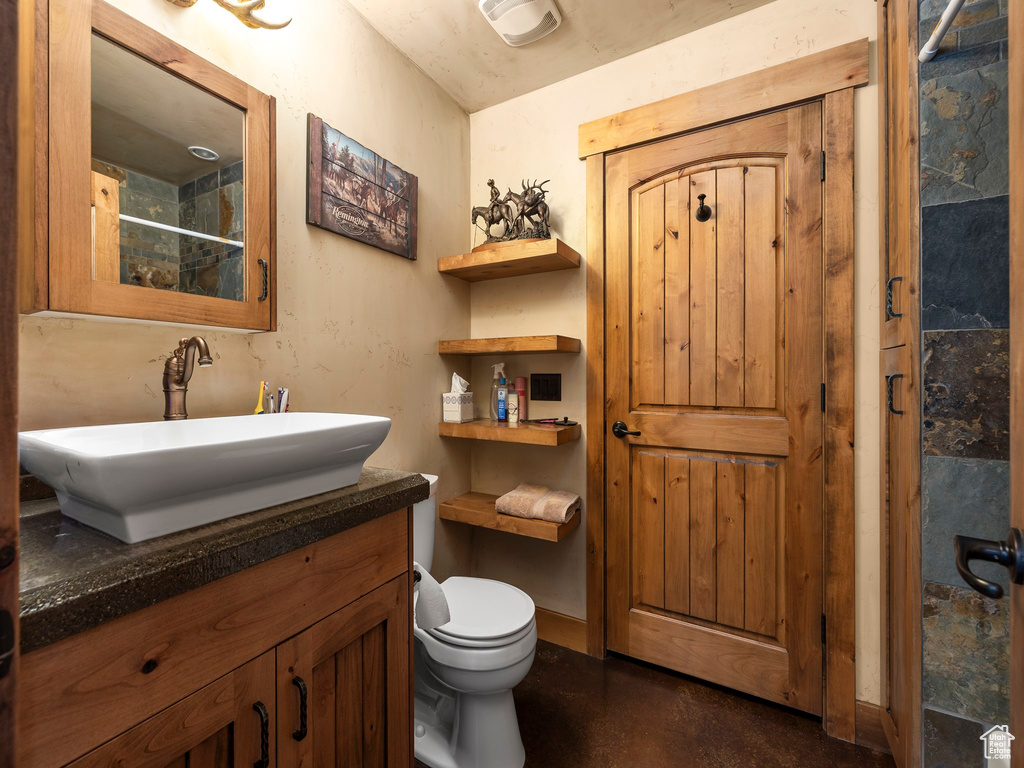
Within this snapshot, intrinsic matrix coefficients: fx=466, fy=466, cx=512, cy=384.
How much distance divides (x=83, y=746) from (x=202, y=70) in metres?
1.35

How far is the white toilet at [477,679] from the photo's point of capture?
1311 millimetres

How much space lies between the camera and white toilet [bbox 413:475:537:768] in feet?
4.30

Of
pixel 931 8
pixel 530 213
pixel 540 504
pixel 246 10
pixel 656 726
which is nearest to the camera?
pixel 931 8

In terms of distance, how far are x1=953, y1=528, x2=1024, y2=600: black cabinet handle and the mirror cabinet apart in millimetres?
1486

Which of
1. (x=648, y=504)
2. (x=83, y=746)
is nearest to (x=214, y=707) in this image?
(x=83, y=746)

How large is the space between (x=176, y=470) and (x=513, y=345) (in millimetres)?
1338

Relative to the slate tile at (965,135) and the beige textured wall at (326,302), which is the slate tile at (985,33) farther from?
the beige textured wall at (326,302)

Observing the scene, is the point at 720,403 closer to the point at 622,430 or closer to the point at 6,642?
the point at 622,430

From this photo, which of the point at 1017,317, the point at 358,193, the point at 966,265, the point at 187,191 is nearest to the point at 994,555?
the point at 1017,317

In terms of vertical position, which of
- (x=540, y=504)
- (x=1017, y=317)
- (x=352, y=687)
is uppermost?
(x=1017, y=317)

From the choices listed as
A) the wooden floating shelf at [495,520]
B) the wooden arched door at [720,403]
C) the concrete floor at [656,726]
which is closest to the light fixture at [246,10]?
the wooden arched door at [720,403]

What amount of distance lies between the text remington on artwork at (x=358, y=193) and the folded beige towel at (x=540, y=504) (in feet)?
3.47

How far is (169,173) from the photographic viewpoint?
3.61 ft

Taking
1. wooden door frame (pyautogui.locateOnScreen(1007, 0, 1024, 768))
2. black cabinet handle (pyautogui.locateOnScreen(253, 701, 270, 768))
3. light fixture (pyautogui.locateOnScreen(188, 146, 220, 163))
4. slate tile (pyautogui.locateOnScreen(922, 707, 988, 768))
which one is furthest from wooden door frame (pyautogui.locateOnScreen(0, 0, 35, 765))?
slate tile (pyautogui.locateOnScreen(922, 707, 988, 768))
